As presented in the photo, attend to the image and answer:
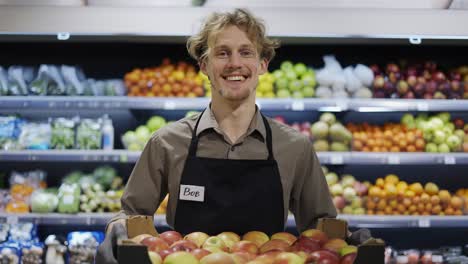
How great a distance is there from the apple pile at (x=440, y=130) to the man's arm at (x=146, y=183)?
343 cm

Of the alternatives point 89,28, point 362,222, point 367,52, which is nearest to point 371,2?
point 367,52

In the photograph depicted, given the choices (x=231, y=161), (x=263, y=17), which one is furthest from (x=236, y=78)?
(x=263, y=17)

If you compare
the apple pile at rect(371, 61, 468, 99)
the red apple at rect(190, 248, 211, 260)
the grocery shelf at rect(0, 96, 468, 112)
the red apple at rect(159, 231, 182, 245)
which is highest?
the apple pile at rect(371, 61, 468, 99)

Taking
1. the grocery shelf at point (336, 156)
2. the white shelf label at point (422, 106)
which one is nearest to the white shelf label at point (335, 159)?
the grocery shelf at point (336, 156)

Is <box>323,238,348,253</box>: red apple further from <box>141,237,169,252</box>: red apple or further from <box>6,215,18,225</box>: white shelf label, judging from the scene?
<box>6,215,18,225</box>: white shelf label

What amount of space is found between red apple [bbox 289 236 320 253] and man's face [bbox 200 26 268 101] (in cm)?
58

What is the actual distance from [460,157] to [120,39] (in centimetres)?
277

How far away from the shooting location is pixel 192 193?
89.6 inches

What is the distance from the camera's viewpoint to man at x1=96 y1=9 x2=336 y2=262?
2.21m

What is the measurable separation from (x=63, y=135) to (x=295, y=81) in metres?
1.89

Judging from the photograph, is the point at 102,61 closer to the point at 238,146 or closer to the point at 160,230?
the point at 160,230

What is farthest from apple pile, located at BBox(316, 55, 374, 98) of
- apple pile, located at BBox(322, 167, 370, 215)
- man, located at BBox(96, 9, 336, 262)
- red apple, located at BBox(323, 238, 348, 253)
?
red apple, located at BBox(323, 238, 348, 253)

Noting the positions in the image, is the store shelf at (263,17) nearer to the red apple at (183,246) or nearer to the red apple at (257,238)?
the red apple at (257,238)

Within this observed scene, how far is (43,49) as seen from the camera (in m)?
5.72
